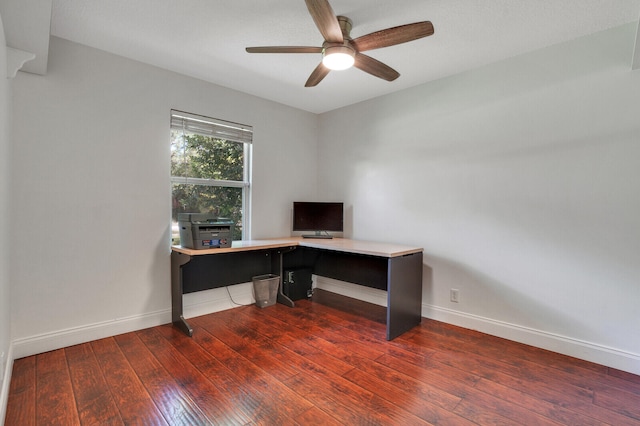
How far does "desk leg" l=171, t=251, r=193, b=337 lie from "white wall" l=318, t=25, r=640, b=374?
2.12 meters

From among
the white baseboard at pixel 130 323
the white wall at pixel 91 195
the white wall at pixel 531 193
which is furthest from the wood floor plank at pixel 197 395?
the white wall at pixel 531 193

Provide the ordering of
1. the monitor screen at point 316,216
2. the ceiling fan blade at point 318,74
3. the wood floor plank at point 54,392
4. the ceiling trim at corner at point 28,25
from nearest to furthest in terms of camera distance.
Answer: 1. the ceiling trim at corner at point 28,25
2. the wood floor plank at point 54,392
3. the ceiling fan blade at point 318,74
4. the monitor screen at point 316,216

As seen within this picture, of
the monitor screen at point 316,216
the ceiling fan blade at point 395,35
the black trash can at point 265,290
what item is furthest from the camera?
the monitor screen at point 316,216

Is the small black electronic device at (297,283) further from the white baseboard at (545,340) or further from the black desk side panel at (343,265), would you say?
the white baseboard at (545,340)

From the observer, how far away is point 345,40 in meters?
1.99

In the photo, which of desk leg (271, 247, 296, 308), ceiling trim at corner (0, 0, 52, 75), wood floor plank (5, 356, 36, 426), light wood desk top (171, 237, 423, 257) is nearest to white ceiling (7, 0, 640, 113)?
ceiling trim at corner (0, 0, 52, 75)

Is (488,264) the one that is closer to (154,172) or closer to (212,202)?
(212,202)

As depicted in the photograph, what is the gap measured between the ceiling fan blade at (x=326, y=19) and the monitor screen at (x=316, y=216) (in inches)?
84.0

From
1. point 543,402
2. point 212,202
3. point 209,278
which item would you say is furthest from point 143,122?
point 543,402

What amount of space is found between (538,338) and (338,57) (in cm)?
262

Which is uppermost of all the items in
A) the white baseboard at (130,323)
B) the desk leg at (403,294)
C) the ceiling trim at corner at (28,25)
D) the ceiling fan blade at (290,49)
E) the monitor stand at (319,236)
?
the ceiling fan blade at (290,49)

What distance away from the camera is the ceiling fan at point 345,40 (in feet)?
5.54

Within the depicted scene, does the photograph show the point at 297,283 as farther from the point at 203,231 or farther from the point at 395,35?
the point at 395,35

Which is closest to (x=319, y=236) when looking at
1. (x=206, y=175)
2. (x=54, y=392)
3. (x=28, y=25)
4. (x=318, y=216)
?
(x=318, y=216)
